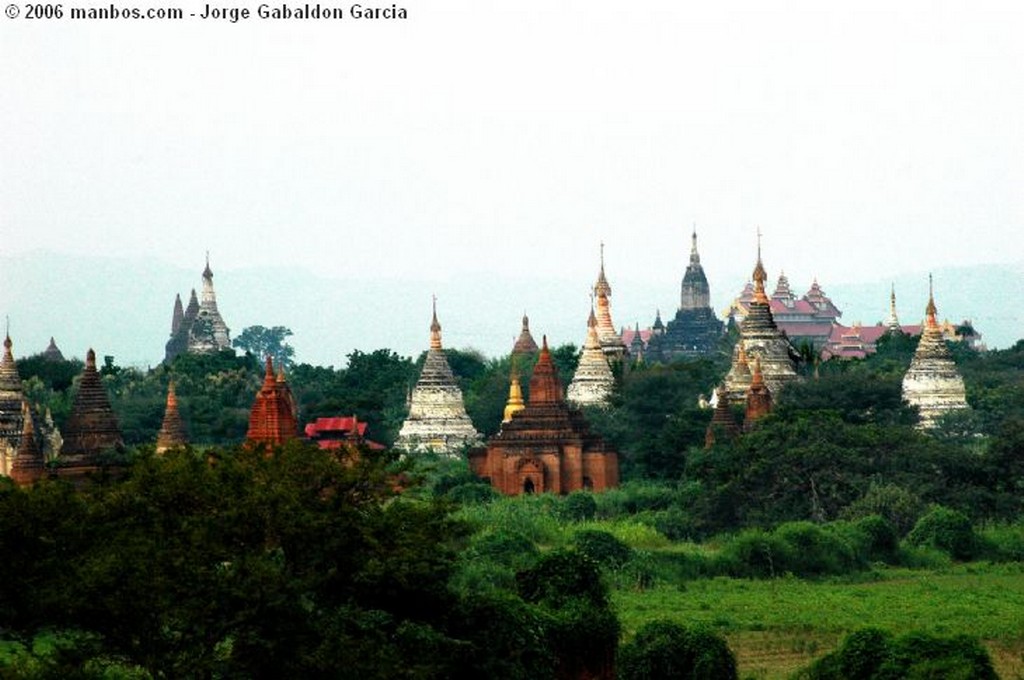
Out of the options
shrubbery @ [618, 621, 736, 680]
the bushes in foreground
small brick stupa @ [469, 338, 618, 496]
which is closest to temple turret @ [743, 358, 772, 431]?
small brick stupa @ [469, 338, 618, 496]

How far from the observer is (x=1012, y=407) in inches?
3578

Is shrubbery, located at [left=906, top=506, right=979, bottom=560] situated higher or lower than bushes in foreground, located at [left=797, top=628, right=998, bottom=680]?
higher

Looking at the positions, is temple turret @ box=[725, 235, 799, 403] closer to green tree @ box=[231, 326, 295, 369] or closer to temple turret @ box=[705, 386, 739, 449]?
temple turret @ box=[705, 386, 739, 449]

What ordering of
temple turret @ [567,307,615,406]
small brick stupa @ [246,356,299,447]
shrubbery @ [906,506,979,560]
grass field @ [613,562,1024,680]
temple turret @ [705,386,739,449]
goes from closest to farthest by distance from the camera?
1. grass field @ [613,562,1024,680]
2. shrubbery @ [906,506,979,560]
3. small brick stupa @ [246,356,299,447]
4. temple turret @ [705,386,739,449]
5. temple turret @ [567,307,615,406]

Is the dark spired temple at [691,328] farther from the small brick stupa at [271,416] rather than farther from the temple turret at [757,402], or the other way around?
the small brick stupa at [271,416]

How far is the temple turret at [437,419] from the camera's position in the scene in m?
86.8

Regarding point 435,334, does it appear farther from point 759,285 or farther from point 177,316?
point 177,316

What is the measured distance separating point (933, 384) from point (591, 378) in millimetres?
10140

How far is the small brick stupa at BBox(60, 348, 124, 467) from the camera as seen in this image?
70.9m

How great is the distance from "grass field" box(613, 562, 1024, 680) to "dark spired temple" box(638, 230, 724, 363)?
9643 cm

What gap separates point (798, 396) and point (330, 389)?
85.7ft

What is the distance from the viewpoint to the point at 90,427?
7150 cm

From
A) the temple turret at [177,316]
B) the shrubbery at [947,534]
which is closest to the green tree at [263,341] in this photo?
the temple turret at [177,316]

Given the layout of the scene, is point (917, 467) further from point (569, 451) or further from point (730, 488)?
point (569, 451)
